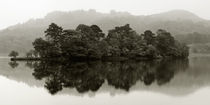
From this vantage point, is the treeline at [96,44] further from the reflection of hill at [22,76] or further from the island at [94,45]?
the reflection of hill at [22,76]

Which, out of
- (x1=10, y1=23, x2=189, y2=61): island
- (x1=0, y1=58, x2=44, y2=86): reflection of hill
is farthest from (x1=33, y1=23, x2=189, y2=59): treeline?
(x1=0, y1=58, x2=44, y2=86): reflection of hill

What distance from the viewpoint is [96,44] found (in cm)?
7062

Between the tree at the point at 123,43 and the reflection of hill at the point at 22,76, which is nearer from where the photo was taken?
the reflection of hill at the point at 22,76

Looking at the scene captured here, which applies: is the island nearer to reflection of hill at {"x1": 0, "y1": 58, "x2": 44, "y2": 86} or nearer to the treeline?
the treeline

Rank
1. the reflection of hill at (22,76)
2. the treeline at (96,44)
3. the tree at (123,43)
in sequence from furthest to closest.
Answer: the tree at (123,43) < the treeline at (96,44) < the reflection of hill at (22,76)

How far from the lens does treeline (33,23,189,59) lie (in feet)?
221

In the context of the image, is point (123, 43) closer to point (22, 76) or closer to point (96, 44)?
point (96, 44)

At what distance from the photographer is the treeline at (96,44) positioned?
67.4m

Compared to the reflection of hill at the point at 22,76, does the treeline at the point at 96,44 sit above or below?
above

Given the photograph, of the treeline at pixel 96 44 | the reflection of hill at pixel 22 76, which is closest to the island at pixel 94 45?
the treeline at pixel 96 44

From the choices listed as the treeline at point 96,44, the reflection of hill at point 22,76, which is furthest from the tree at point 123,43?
the reflection of hill at point 22,76

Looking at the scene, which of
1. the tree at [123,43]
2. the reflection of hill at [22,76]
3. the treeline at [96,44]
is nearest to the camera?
the reflection of hill at [22,76]

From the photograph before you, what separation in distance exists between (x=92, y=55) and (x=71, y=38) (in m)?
5.71

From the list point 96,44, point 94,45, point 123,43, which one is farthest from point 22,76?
point 123,43
